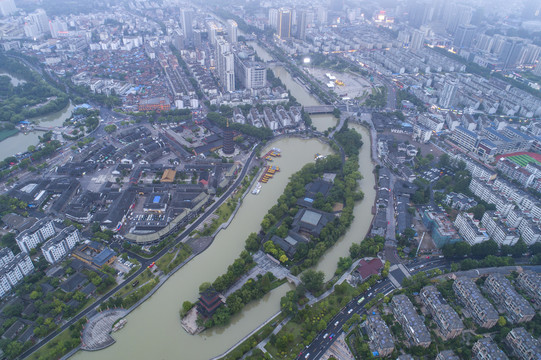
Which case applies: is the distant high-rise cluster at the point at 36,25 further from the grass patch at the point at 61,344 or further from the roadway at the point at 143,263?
the grass patch at the point at 61,344

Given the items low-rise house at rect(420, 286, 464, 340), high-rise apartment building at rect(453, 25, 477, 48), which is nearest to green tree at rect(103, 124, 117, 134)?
low-rise house at rect(420, 286, 464, 340)

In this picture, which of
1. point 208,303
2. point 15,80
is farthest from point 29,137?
point 208,303

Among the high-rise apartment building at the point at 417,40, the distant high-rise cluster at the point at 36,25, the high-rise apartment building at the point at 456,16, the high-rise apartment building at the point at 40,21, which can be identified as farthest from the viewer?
the high-rise apartment building at the point at 456,16

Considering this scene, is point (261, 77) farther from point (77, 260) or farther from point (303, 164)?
point (77, 260)

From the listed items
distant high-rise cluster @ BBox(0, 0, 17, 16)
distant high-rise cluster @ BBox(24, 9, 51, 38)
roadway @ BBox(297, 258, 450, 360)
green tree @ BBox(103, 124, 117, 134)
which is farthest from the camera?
distant high-rise cluster @ BBox(0, 0, 17, 16)

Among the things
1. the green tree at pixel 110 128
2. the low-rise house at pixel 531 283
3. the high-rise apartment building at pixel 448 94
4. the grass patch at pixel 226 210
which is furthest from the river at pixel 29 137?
the high-rise apartment building at pixel 448 94

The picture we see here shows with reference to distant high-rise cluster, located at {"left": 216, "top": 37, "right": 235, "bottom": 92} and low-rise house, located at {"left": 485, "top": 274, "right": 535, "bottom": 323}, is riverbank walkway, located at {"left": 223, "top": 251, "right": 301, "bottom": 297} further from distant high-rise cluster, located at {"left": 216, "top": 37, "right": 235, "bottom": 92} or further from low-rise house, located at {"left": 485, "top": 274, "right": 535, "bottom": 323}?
distant high-rise cluster, located at {"left": 216, "top": 37, "right": 235, "bottom": 92}
